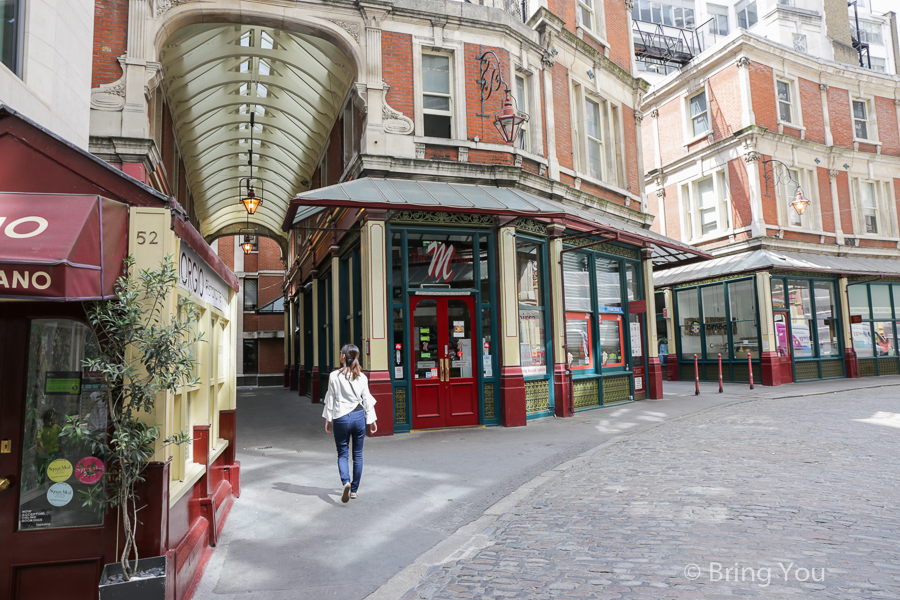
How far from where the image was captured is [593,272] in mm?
14570

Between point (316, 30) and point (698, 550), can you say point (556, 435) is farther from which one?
point (316, 30)

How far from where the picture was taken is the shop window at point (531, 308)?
40.3 ft

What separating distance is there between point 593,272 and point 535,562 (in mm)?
10973

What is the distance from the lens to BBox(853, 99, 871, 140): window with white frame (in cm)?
2386

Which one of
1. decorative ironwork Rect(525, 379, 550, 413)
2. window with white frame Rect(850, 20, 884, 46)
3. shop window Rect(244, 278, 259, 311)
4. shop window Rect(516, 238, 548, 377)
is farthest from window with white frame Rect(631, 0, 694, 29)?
decorative ironwork Rect(525, 379, 550, 413)

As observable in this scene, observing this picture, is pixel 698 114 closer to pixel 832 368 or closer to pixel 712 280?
pixel 712 280

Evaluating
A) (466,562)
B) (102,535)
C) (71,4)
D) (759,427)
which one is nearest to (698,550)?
(466,562)

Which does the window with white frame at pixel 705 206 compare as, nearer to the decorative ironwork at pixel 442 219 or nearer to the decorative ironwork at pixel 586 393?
the decorative ironwork at pixel 586 393

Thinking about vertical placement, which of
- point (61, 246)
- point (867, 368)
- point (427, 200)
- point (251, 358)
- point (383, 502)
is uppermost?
point (427, 200)

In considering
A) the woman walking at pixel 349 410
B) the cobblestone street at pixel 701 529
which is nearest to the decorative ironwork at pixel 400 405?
the cobblestone street at pixel 701 529

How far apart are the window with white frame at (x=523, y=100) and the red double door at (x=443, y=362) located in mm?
4196

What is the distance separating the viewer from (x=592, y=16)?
53.3ft

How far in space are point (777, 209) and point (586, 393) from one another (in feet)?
41.5

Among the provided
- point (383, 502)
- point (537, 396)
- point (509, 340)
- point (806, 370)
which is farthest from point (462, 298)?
point (806, 370)
